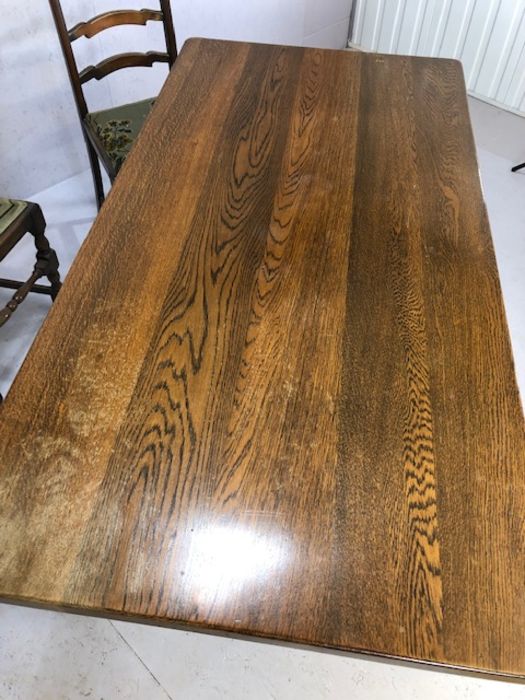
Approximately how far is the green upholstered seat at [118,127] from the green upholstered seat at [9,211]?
37 cm

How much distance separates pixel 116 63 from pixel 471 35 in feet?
6.23

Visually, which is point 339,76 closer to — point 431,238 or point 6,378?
point 431,238

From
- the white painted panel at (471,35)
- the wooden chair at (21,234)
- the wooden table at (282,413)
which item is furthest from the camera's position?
the white painted panel at (471,35)

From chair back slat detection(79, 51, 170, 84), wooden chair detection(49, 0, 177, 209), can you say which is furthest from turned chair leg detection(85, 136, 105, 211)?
chair back slat detection(79, 51, 170, 84)

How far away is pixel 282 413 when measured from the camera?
836mm

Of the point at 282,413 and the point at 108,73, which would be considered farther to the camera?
the point at 108,73

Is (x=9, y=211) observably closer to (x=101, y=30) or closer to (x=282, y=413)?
(x=101, y=30)

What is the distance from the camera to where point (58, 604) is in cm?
66

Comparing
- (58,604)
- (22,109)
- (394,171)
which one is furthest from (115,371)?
(22,109)

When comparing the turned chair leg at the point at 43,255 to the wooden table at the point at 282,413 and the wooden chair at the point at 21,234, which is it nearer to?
the wooden chair at the point at 21,234

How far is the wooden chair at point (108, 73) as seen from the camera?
1753mm

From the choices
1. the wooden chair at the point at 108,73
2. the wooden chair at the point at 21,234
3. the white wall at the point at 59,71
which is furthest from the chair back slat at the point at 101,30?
the wooden chair at the point at 21,234

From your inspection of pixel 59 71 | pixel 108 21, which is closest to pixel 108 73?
pixel 108 21

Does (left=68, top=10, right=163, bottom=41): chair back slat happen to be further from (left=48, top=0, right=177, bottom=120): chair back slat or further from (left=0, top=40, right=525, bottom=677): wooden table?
(left=0, top=40, right=525, bottom=677): wooden table
